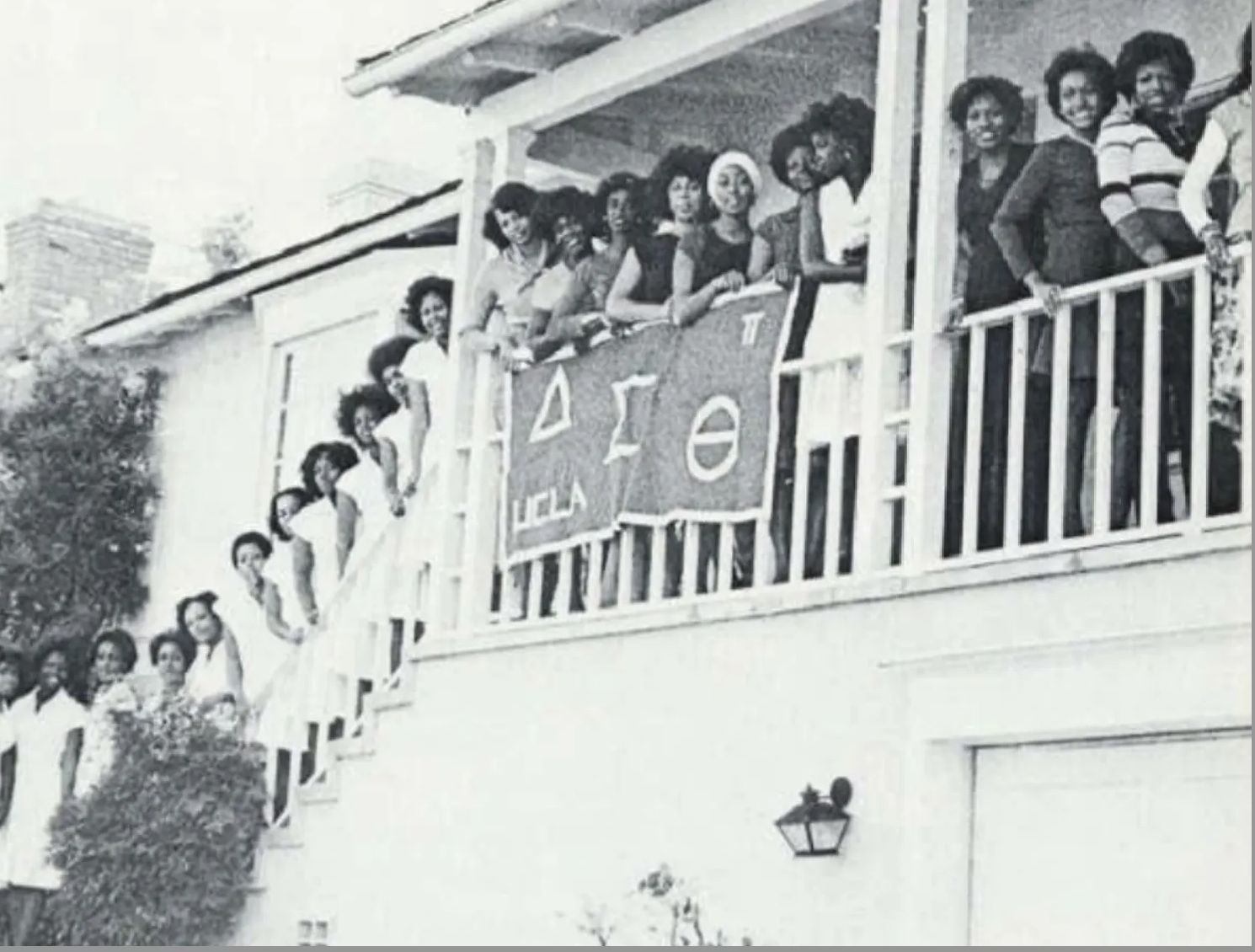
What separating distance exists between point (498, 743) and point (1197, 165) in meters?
3.99

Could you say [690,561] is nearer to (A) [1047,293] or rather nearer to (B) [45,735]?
(A) [1047,293]

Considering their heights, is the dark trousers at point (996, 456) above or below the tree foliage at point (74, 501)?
below

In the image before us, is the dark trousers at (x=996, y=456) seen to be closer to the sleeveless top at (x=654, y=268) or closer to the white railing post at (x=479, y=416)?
the sleeveless top at (x=654, y=268)

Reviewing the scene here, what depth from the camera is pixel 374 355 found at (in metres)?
12.2

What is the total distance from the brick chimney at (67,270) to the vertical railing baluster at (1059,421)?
12147 mm

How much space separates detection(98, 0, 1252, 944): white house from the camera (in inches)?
283

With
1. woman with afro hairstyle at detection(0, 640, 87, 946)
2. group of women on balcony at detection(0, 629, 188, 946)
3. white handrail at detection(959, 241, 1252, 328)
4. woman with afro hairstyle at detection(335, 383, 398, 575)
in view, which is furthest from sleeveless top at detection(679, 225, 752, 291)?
woman with afro hairstyle at detection(0, 640, 87, 946)

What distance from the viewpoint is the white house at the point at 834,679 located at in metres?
7.20

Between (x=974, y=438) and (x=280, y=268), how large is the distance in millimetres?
7650

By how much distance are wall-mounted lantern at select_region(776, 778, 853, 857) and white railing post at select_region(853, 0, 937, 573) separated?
0.85 meters

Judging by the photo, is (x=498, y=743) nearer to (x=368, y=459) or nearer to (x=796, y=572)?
(x=796, y=572)

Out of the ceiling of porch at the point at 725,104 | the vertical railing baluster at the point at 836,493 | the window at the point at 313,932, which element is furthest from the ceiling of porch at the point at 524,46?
the window at the point at 313,932

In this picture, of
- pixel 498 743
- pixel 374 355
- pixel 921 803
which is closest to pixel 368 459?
pixel 374 355

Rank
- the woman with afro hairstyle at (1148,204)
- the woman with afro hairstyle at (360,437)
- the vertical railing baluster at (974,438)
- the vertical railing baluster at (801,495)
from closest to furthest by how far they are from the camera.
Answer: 1. the woman with afro hairstyle at (1148,204)
2. the vertical railing baluster at (974,438)
3. the vertical railing baluster at (801,495)
4. the woman with afro hairstyle at (360,437)
